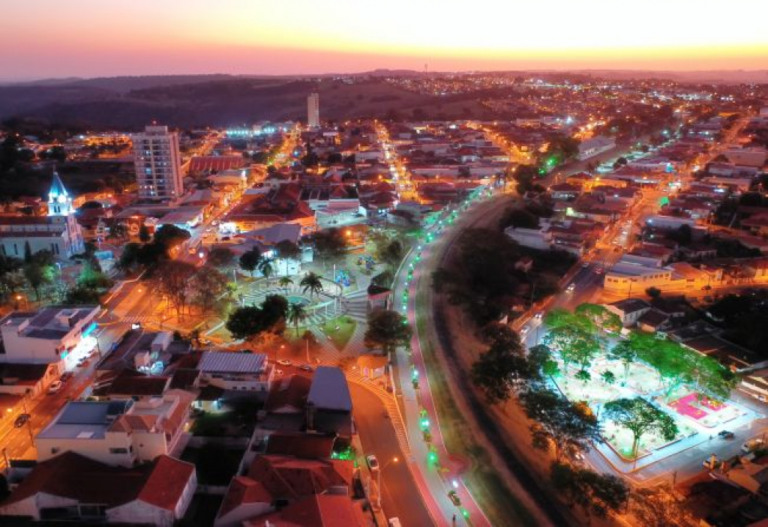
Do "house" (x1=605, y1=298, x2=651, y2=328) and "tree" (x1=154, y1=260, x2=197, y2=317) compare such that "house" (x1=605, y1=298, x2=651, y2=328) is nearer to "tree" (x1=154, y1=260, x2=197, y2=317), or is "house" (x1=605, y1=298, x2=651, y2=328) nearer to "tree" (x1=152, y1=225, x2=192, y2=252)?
"tree" (x1=154, y1=260, x2=197, y2=317)

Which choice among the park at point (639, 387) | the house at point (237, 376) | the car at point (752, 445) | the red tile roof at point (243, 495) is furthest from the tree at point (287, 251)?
the car at point (752, 445)

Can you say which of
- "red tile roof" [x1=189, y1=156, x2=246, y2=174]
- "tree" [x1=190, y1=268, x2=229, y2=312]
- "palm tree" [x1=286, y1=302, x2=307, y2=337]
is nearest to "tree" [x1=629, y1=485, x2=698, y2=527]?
"palm tree" [x1=286, y1=302, x2=307, y2=337]

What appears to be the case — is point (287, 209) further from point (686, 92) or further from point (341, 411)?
point (686, 92)

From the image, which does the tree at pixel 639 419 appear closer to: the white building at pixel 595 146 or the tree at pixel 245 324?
the tree at pixel 245 324

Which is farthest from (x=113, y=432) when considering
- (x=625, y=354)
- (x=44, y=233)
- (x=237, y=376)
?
(x=44, y=233)

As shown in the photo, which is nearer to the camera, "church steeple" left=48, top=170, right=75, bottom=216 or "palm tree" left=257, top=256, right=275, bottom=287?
"palm tree" left=257, top=256, right=275, bottom=287

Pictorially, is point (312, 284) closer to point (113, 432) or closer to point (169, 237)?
point (169, 237)

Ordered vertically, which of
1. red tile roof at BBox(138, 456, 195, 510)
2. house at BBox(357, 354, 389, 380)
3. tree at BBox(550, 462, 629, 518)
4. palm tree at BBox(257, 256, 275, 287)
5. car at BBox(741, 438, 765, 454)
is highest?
palm tree at BBox(257, 256, 275, 287)

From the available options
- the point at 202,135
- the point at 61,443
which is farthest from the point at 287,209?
the point at 202,135
